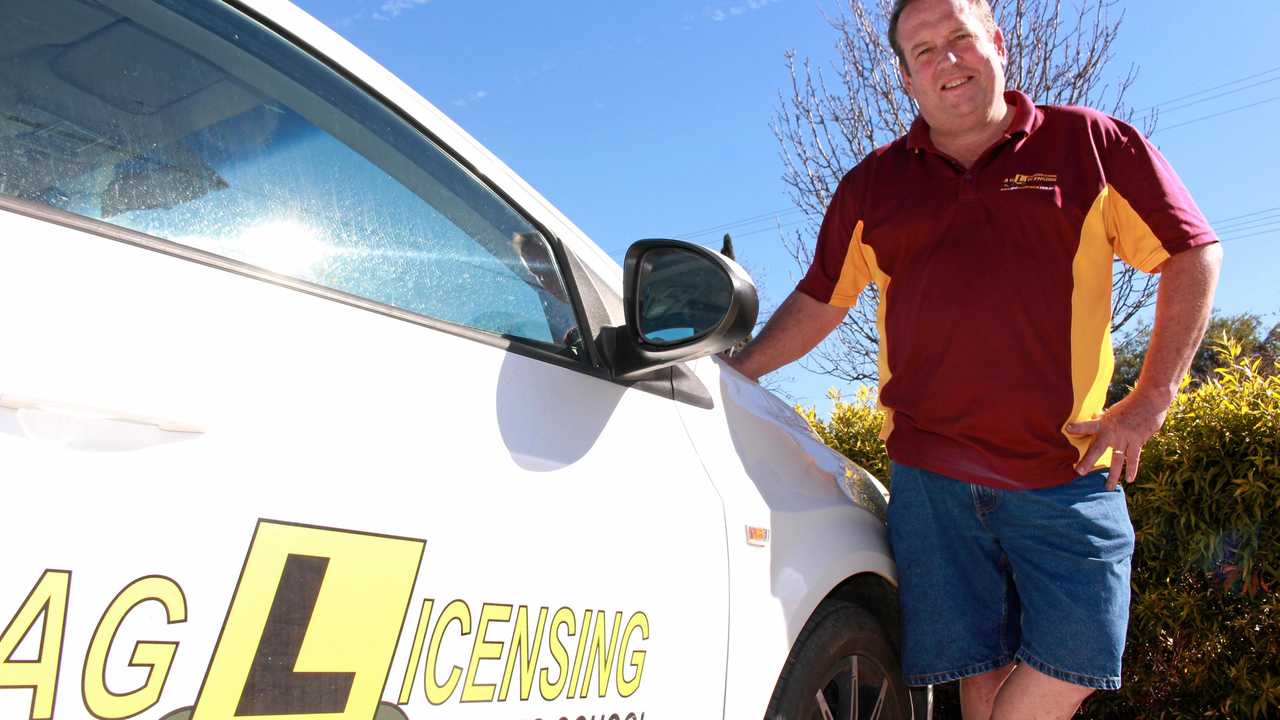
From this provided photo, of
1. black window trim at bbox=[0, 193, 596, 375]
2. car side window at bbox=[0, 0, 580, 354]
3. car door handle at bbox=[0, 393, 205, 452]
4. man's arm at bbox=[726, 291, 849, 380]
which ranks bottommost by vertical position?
car door handle at bbox=[0, 393, 205, 452]

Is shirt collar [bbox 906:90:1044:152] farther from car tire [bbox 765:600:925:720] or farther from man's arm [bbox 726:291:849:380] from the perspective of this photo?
car tire [bbox 765:600:925:720]

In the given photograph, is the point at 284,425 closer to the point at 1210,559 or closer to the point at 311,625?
the point at 311,625

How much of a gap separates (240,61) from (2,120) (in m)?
0.33

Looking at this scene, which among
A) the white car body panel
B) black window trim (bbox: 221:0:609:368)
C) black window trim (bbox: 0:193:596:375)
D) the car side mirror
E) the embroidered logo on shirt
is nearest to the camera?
black window trim (bbox: 0:193:596:375)

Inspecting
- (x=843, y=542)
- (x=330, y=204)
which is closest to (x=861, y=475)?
(x=843, y=542)

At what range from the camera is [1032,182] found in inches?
88.8

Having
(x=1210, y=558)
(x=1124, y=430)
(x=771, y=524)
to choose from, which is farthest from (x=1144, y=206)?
(x=1210, y=558)

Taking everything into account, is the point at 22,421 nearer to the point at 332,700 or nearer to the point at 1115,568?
the point at 332,700

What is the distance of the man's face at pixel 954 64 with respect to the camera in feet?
7.60

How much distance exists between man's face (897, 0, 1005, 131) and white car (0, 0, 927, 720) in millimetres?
997

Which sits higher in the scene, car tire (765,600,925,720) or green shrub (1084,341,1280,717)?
green shrub (1084,341,1280,717)

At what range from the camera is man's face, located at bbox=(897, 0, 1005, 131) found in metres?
2.32

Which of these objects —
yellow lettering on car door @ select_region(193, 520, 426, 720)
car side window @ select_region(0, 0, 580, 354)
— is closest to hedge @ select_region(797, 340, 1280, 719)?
car side window @ select_region(0, 0, 580, 354)

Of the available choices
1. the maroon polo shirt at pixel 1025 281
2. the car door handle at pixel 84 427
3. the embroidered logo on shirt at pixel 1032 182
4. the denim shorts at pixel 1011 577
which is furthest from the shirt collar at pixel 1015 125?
the car door handle at pixel 84 427
